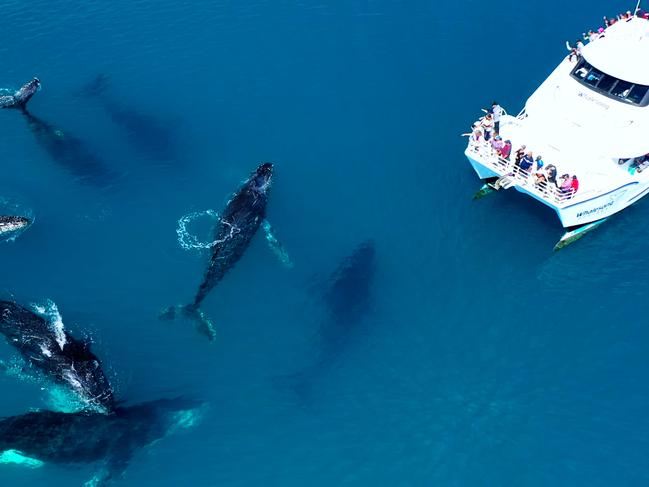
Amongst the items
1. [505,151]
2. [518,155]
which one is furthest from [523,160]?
[505,151]

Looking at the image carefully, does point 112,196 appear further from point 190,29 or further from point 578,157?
point 578,157

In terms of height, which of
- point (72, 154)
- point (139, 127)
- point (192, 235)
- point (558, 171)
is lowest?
point (192, 235)

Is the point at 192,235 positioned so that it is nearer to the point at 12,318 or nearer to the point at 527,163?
the point at 12,318

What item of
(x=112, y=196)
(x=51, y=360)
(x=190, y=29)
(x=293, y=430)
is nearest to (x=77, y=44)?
(x=190, y=29)

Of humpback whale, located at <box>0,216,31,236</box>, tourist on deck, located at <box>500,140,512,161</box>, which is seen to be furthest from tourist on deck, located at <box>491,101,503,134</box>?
humpback whale, located at <box>0,216,31,236</box>

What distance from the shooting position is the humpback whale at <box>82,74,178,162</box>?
46.7 m

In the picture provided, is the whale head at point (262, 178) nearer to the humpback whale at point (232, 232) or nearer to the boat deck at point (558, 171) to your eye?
the humpback whale at point (232, 232)

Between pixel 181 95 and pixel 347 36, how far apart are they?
13.9 meters

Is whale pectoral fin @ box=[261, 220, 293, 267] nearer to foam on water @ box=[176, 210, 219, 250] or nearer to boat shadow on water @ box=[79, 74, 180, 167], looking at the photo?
foam on water @ box=[176, 210, 219, 250]

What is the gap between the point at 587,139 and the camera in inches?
1624

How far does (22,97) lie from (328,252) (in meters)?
25.2

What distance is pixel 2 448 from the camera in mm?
33500

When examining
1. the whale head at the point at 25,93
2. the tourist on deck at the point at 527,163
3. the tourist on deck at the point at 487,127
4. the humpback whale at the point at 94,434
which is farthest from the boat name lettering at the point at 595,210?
the whale head at the point at 25,93

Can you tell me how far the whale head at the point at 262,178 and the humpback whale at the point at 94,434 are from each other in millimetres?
14356
